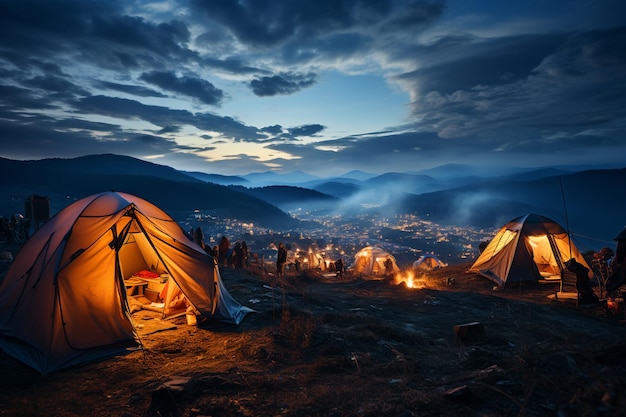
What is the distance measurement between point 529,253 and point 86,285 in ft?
57.2

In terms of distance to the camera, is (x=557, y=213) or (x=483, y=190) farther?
(x=483, y=190)

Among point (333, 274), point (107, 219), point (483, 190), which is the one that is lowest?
point (333, 274)

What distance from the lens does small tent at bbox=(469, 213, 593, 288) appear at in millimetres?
15875

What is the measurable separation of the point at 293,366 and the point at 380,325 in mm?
3165

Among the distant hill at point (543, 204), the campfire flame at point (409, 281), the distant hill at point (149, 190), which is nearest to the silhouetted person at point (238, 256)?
the campfire flame at point (409, 281)

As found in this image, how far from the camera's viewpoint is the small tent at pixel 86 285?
6.81m

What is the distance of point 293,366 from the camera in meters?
6.14

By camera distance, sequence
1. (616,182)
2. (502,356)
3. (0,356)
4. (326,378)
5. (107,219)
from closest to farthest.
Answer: (326,378), (502,356), (0,356), (107,219), (616,182)

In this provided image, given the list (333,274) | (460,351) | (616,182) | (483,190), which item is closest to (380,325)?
(460,351)

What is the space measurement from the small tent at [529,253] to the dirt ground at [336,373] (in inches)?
228

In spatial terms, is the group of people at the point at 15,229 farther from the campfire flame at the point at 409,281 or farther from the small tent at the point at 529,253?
the small tent at the point at 529,253

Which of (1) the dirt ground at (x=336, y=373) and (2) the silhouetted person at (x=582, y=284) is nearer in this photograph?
(1) the dirt ground at (x=336, y=373)

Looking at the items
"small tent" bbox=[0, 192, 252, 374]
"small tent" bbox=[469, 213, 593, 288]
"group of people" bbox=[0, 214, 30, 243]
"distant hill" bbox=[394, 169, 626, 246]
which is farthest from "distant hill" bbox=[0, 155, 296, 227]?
"small tent" bbox=[0, 192, 252, 374]

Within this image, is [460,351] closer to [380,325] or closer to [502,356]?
[502,356]
